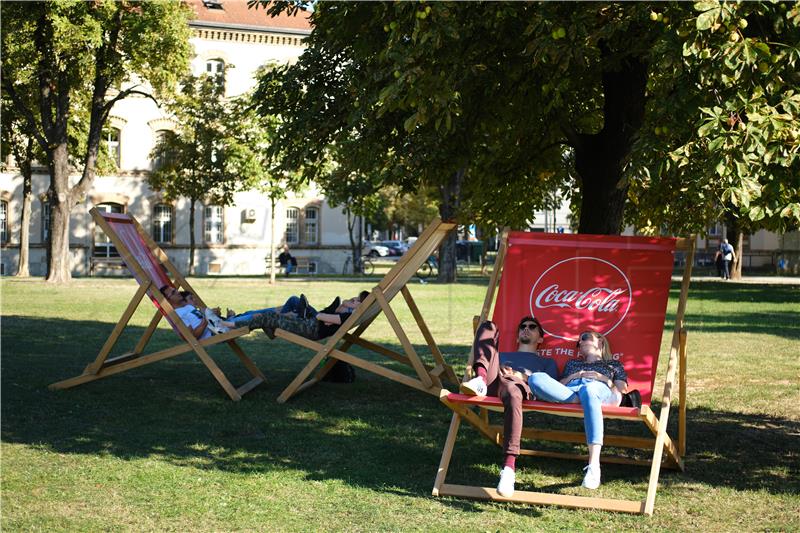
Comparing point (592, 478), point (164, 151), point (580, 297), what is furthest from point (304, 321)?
point (164, 151)

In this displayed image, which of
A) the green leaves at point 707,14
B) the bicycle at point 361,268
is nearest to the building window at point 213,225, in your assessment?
the bicycle at point 361,268

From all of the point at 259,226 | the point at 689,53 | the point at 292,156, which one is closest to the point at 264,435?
the point at 292,156

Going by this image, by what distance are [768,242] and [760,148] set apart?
42440 mm

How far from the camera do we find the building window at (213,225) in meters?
42.7

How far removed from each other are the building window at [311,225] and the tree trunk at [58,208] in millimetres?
18078

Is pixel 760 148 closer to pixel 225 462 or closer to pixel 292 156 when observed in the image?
pixel 225 462

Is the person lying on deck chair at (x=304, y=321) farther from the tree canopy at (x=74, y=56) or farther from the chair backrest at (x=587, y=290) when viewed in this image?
the tree canopy at (x=74, y=56)

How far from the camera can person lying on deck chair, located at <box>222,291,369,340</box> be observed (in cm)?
791

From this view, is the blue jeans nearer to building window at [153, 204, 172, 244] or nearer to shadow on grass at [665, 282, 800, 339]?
shadow on grass at [665, 282, 800, 339]

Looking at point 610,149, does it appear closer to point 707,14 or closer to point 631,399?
point 631,399

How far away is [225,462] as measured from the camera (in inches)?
235

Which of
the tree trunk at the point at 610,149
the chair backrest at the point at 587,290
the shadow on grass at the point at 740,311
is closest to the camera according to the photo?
the chair backrest at the point at 587,290

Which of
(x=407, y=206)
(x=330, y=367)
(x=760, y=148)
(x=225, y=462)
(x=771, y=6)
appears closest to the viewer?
(x=760, y=148)

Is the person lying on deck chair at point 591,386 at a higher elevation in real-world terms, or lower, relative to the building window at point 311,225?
lower
